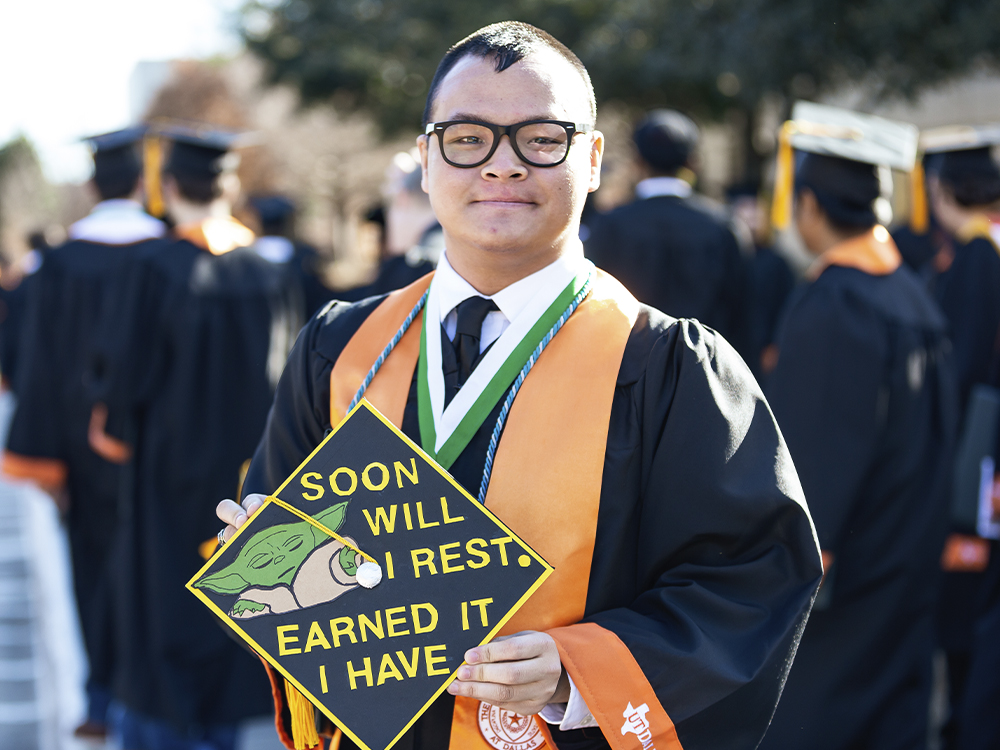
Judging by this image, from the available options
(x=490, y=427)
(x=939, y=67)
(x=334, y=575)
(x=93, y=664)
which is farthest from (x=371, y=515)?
(x=939, y=67)

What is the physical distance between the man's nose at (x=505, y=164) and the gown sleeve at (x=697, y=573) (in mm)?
368

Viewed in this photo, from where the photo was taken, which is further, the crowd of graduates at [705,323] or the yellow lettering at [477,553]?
the crowd of graduates at [705,323]

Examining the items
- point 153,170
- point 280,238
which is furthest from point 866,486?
point 280,238

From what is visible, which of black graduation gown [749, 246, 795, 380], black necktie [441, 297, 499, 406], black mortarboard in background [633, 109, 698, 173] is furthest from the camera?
black graduation gown [749, 246, 795, 380]

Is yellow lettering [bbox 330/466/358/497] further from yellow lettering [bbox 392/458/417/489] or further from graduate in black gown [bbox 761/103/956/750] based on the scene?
graduate in black gown [bbox 761/103/956/750]

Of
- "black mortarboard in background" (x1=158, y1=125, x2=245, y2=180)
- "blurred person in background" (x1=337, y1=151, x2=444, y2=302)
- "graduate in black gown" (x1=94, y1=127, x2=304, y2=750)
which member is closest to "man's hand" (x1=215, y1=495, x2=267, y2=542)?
Answer: "blurred person in background" (x1=337, y1=151, x2=444, y2=302)

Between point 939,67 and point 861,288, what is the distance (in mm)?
7880

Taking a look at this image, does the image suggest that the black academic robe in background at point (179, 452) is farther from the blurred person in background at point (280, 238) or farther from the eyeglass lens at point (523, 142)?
the blurred person in background at point (280, 238)

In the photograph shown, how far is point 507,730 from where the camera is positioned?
5.36 ft

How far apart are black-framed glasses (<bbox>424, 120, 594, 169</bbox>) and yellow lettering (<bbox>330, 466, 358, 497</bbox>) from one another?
540 mm

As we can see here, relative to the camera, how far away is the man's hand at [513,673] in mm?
1451

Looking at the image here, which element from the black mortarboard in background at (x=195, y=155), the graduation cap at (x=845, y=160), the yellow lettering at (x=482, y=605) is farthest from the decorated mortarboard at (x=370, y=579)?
the black mortarboard in background at (x=195, y=155)

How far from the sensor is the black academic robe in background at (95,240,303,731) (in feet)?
13.7

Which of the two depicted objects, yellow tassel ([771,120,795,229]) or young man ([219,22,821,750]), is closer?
young man ([219,22,821,750])
